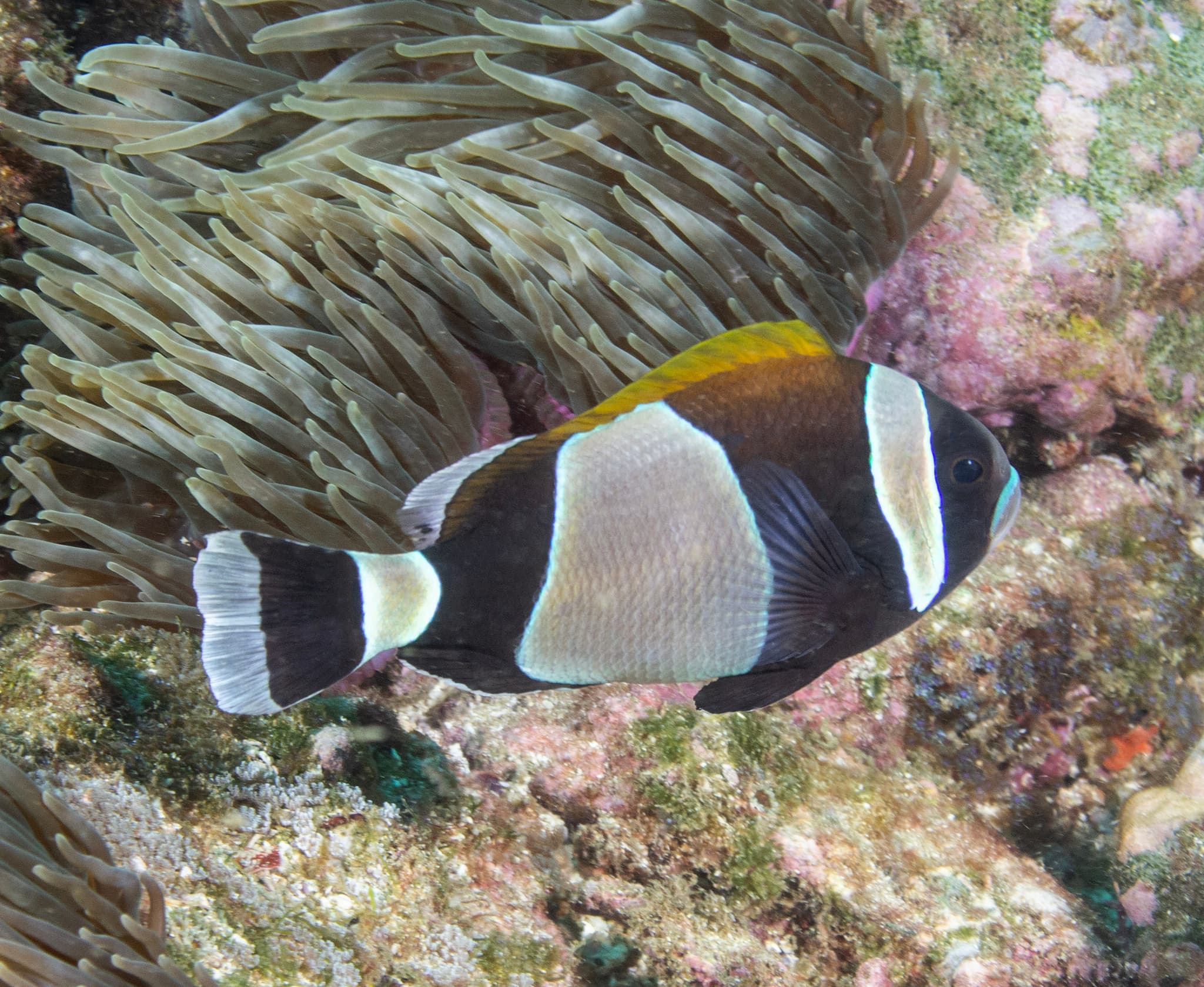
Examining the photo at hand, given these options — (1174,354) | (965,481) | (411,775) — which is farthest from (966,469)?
(1174,354)

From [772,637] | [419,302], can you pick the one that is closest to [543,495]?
[772,637]

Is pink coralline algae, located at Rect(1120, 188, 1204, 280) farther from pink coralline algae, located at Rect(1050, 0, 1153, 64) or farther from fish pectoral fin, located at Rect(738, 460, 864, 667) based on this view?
fish pectoral fin, located at Rect(738, 460, 864, 667)

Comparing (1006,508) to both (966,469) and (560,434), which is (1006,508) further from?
(560,434)

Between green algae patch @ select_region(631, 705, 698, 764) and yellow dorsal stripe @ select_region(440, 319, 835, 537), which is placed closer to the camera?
yellow dorsal stripe @ select_region(440, 319, 835, 537)

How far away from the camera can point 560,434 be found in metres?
1.29

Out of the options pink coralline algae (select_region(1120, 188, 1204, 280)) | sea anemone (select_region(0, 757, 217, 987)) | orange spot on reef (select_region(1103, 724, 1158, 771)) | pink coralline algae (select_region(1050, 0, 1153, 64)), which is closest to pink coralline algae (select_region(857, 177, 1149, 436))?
pink coralline algae (select_region(1120, 188, 1204, 280))

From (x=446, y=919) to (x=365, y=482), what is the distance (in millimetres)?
821

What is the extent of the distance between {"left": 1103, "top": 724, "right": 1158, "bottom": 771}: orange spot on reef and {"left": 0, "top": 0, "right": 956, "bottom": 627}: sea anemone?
1.24 metres

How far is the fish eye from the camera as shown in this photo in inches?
49.8

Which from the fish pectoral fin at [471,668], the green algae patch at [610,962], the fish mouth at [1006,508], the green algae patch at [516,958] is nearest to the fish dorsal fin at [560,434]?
the fish pectoral fin at [471,668]

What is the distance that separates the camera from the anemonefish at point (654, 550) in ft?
4.05

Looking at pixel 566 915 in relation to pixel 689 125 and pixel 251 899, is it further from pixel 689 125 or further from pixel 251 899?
pixel 689 125

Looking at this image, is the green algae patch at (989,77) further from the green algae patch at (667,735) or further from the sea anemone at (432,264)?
the green algae patch at (667,735)

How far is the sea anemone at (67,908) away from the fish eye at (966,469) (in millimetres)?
1277
